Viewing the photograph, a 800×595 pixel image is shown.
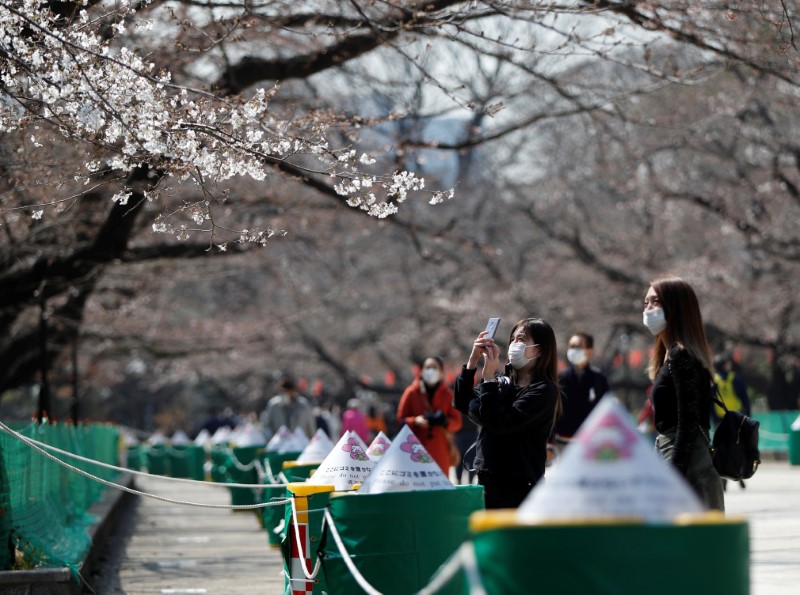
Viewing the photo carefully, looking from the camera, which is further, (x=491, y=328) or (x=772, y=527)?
(x=772, y=527)

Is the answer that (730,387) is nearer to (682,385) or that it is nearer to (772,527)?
(772,527)

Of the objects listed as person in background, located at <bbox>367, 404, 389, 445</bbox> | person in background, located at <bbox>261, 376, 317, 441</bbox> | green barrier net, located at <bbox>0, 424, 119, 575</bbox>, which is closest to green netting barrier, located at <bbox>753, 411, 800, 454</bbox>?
person in background, located at <bbox>367, 404, 389, 445</bbox>

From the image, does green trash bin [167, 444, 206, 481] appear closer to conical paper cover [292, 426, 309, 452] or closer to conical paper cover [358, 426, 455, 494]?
conical paper cover [292, 426, 309, 452]

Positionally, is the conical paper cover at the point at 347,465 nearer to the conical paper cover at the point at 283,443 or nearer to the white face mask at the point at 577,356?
the white face mask at the point at 577,356

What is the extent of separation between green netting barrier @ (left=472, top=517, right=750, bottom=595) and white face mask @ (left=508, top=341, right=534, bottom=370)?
3.23 metres

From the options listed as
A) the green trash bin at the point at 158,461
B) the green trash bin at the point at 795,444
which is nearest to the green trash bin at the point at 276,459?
the green trash bin at the point at 795,444

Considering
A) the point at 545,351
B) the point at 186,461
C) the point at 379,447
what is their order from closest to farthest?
the point at 545,351 < the point at 379,447 < the point at 186,461

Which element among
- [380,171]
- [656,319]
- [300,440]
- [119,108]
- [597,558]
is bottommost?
[597,558]

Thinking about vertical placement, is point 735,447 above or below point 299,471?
above

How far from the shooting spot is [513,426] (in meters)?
7.24

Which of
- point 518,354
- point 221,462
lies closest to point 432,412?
point 518,354

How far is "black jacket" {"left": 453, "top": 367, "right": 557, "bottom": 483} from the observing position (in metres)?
7.26

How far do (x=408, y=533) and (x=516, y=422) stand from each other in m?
0.98

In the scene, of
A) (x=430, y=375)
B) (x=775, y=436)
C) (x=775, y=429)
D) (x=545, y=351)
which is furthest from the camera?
(x=775, y=429)
